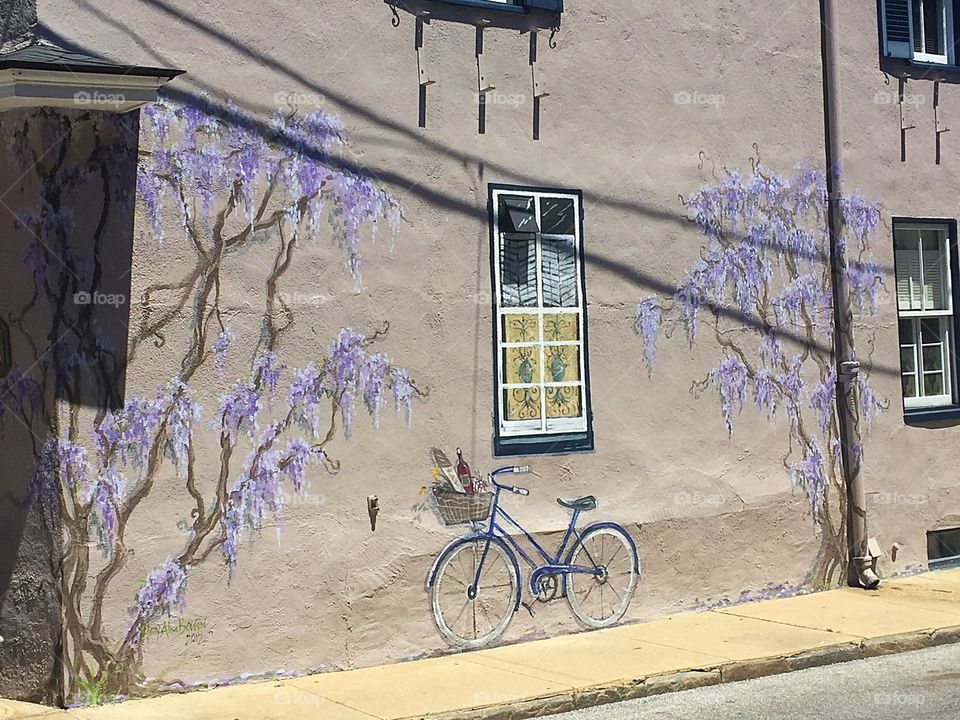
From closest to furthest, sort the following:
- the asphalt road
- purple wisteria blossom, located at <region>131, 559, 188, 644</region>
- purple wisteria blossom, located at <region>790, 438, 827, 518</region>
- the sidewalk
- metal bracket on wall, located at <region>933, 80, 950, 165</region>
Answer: the asphalt road, the sidewalk, purple wisteria blossom, located at <region>131, 559, 188, 644</region>, purple wisteria blossom, located at <region>790, 438, 827, 518</region>, metal bracket on wall, located at <region>933, 80, 950, 165</region>

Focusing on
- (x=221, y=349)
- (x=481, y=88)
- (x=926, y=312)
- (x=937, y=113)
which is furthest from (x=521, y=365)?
(x=937, y=113)

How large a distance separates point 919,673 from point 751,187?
15.0 feet

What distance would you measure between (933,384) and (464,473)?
5.65m

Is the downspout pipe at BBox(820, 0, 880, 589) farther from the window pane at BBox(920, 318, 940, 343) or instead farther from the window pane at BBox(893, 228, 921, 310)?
the window pane at BBox(920, 318, 940, 343)

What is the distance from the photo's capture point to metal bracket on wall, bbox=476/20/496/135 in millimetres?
10297

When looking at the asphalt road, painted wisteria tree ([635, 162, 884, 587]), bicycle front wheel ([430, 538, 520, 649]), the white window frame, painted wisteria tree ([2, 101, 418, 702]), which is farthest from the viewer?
painted wisteria tree ([635, 162, 884, 587])

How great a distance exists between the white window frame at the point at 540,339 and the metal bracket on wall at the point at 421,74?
81cm

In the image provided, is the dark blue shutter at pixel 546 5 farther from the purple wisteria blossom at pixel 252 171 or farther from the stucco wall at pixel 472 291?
the purple wisteria blossom at pixel 252 171

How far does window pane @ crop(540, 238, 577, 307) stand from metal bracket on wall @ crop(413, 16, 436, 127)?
141 cm

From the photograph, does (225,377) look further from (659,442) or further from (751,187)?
(751,187)

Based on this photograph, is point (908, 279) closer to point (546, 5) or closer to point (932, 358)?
point (932, 358)

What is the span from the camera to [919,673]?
364 inches

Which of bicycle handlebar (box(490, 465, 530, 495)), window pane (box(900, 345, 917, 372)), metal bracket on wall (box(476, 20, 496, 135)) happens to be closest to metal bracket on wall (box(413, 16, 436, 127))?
metal bracket on wall (box(476, 20, 496, 135))

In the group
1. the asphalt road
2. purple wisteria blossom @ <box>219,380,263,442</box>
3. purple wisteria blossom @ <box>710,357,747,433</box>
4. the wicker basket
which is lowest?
the asphalt road
